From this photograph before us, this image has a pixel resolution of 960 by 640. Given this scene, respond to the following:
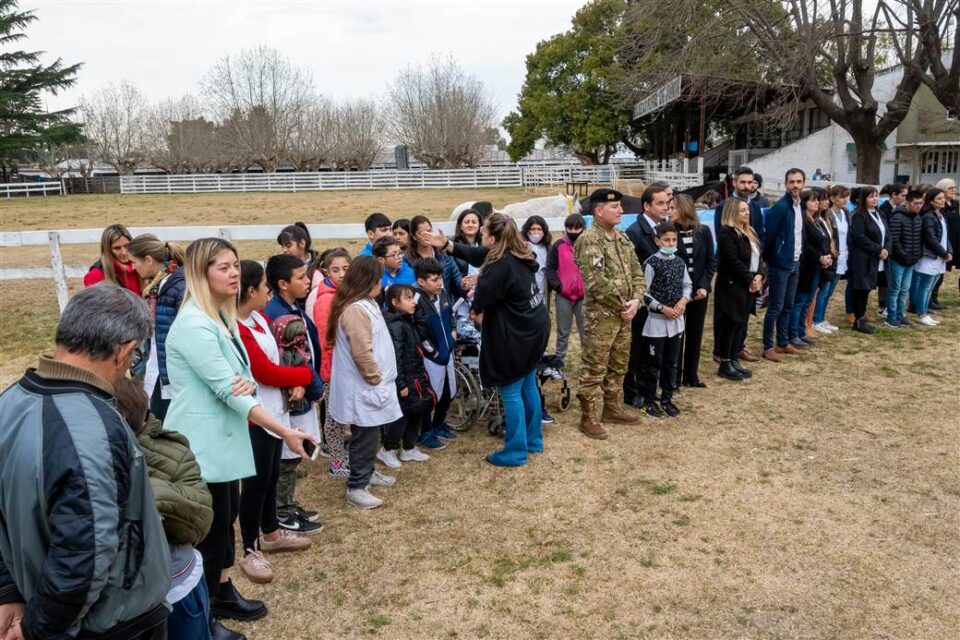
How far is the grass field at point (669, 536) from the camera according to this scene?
3389 millimetres

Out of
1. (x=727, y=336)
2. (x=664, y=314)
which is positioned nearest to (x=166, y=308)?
(x=664, y=314)

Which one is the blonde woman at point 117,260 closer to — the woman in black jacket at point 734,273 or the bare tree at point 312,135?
the woman in black jacket at point 734,273

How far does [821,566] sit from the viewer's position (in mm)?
3770

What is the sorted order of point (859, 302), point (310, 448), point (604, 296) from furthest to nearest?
point (859, 302), point (604, 296), point (310, 448)

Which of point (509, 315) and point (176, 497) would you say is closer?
point (176, 497)

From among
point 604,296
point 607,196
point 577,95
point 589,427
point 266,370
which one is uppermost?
point 577,95

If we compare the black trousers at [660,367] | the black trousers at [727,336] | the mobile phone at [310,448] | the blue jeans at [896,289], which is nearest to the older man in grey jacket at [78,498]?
the mobile phone at [310,448]

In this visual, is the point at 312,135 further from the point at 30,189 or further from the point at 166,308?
the point at 166,308

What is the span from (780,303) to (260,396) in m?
5.87

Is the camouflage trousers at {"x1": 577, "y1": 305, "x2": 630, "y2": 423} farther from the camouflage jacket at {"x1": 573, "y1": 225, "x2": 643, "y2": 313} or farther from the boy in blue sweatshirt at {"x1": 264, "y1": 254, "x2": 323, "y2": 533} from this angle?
the boy in blue sweatshirt at {"x1": 264, "y1": 254, "x2": 323, "y2": 533}

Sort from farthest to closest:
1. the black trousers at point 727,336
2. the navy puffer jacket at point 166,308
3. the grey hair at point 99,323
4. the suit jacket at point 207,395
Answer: the black trousers at point 727,336
the navy puffer jacket at point 166,308
the suit jacket at point 207,395
the grey hair at point 99,323

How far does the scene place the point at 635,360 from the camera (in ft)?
20.5

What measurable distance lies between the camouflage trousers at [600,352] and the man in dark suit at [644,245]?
0.46 meters

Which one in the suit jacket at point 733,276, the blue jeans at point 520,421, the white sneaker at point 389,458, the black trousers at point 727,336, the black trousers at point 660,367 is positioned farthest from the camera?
the black trousers at point 727,336
